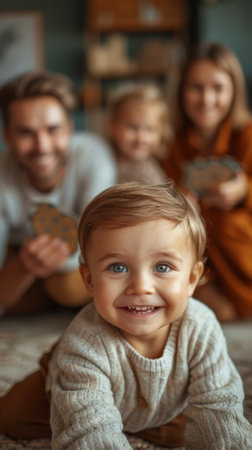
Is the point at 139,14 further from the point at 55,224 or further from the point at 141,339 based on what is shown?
the point at 141,339

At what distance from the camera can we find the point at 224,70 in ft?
6.04

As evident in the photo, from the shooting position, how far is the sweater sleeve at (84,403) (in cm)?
72

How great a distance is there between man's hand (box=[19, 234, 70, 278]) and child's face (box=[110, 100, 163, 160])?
0.73 m

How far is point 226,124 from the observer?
1905 mm

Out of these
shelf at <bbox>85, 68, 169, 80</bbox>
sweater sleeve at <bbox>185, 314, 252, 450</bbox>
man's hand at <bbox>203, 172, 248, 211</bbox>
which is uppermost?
sweater sleeve at <bbox>185, 314, 252, 450</bbox>

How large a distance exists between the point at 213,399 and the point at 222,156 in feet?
3.96

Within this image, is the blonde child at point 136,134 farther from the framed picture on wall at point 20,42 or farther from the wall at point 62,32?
the framed picture on wall at point 20,42

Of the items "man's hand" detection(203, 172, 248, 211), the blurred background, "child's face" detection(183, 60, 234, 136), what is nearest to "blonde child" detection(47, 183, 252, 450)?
"man's hand" detection(203, 172, 248, 211)

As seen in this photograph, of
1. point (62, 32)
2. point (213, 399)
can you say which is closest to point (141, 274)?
point (213, 399)

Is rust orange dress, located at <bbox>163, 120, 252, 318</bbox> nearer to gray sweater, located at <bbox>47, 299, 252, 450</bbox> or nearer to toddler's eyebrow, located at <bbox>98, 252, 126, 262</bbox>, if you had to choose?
gray sweater, located at <bbox>47, 299, 252, 450</bbox>

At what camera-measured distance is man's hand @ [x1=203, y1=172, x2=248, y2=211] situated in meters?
1.71

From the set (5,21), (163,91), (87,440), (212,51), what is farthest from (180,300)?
(5,21)

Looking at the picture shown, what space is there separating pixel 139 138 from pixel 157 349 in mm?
1352

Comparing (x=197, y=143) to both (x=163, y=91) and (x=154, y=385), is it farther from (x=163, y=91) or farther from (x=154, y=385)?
(x=163, y=91)
